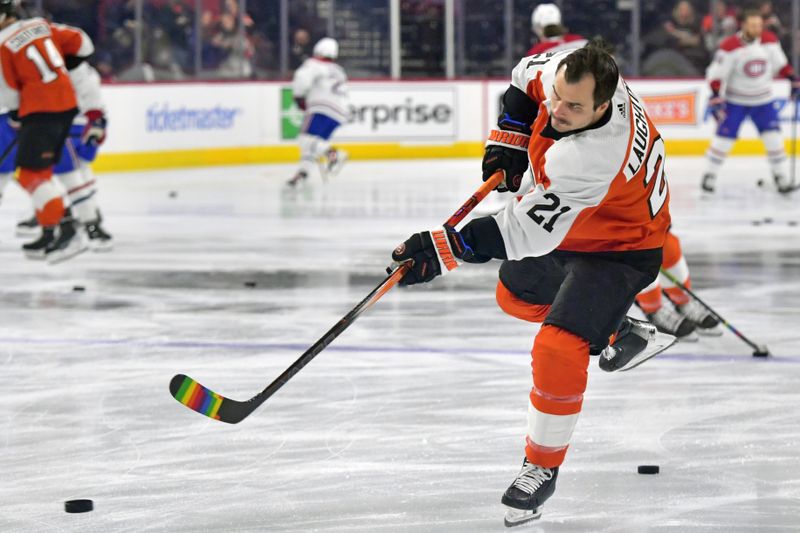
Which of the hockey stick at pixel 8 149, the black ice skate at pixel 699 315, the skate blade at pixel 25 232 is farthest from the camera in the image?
the skate blade at pixel 25 232

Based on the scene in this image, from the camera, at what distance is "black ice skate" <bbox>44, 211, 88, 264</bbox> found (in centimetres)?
656

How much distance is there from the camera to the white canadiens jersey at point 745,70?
10.2 m

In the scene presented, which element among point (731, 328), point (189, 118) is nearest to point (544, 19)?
point (731, 328)

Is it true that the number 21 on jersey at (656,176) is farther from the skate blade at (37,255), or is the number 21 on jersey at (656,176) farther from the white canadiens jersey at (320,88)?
the white canadiens jersey at (320,88)

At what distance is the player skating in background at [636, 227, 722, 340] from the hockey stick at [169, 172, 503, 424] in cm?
163

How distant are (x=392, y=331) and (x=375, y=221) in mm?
3492

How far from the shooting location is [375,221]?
858 cm

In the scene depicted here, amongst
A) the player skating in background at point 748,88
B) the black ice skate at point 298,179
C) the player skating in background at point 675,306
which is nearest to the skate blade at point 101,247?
the player skating in background at point 675,306

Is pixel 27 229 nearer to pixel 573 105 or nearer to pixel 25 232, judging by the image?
pixel 25 232

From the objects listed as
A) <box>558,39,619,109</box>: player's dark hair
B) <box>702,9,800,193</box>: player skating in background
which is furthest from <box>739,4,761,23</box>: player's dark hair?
<box>558,39,619,109</box>: player's dark hair

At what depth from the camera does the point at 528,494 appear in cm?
289

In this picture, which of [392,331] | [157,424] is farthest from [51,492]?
[392,331]

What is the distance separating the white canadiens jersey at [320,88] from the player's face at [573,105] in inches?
341

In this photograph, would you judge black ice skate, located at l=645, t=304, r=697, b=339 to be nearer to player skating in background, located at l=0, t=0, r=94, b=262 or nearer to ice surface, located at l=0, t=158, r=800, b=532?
ice surface, located at l=0, t=158, r=800, b=532
